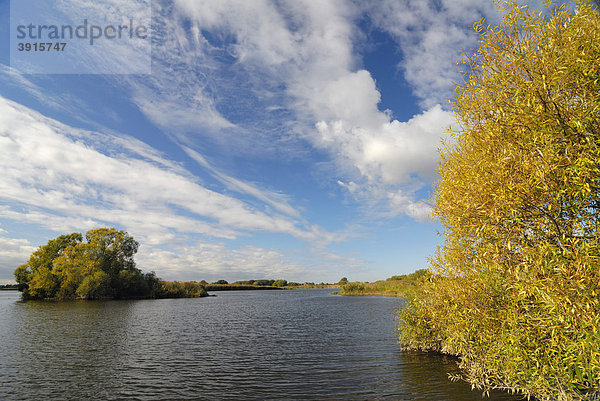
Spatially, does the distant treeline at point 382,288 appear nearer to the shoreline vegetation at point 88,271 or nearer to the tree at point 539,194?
the shoreline vegetation at point 88,271

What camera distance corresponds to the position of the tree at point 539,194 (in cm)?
935

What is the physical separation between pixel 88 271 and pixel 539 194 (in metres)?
106

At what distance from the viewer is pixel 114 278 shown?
95.6 meters

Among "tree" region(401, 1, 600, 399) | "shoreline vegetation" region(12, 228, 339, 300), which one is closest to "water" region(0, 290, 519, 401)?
"tree" region(401, 1, 600, 399)

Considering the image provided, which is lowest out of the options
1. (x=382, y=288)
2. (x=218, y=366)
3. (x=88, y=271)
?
(x=382, y=288)

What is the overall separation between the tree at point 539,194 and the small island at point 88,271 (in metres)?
99.6

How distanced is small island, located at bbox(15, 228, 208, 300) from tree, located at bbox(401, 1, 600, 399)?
99596mm

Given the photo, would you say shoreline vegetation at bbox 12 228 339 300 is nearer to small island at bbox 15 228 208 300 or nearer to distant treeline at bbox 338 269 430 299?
small island at bbox 15 228 208 300

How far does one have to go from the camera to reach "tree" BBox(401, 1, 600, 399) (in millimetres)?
9352

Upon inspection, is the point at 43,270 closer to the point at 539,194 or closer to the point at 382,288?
the point at 382,288

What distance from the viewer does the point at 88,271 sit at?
8906 cm

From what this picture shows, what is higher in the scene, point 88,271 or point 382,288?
point 88,271

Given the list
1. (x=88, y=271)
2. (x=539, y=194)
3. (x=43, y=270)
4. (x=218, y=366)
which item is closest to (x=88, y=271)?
(x=88, y=271)

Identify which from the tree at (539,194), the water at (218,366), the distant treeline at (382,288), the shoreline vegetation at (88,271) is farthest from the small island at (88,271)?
the tree at (539,194)
